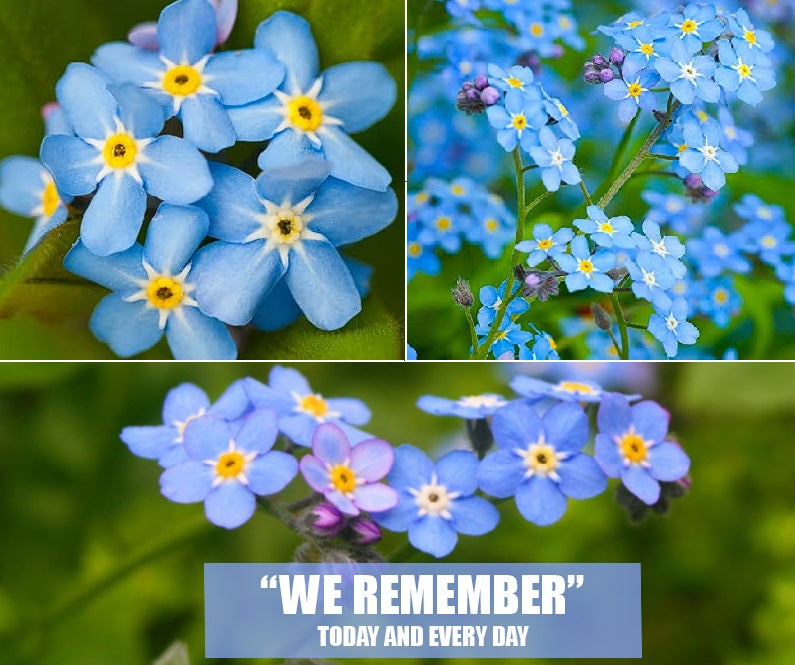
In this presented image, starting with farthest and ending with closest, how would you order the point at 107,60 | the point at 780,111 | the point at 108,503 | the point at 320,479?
the point at 108,503 < the point at 780,111 < the point at 107,60 < the point at 320,479

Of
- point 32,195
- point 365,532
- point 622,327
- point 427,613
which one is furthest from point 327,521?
point 32,195

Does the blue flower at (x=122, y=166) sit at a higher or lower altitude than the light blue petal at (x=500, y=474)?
higher

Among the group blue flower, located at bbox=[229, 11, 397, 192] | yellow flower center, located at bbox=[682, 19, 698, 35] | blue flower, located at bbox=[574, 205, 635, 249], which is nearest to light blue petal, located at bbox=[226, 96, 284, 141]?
blue flower, located at bbox=[229, 11, 397, 192]

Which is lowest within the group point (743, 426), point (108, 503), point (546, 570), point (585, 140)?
point (546, 570)

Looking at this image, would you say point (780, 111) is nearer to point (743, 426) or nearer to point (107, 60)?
point (743, 426)

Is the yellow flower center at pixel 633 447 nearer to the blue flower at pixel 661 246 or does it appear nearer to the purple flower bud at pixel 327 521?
the blue flower at pixel 661 246

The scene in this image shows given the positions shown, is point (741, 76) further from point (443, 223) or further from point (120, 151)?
point (120, 151)

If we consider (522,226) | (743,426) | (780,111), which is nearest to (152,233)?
(522,226)

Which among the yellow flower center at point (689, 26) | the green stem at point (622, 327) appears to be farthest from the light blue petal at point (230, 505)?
the yellow flower center at point (689, 26)

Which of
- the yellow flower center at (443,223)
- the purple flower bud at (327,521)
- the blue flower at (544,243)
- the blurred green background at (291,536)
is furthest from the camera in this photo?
the blurred green background at (291,536)
